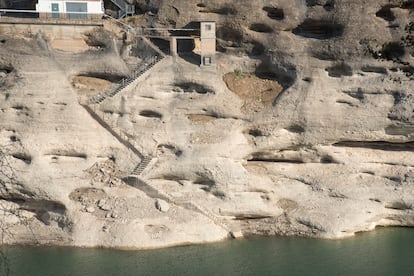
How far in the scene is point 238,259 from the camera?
13.5 m

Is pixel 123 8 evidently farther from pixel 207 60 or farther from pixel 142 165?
pixel 142 165

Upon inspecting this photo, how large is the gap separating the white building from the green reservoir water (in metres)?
6.92

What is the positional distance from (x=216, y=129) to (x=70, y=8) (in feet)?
19.0

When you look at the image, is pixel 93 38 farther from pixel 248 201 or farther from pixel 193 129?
pixel 248 201

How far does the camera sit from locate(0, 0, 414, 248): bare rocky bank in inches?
563

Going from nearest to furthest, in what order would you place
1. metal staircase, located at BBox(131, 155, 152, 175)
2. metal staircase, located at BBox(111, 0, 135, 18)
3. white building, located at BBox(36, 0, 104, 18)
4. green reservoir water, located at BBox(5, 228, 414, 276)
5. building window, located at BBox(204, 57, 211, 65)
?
1. green reservoir water, located at BBox(5, 228, 414, 276)
2. metal staircase, located at BBox(131, 155, 152, 175)
3. building window, located at BBox(204, 57, 211, 65)
4. white building, located at BBox(36, 0, 104, 18)
5. metal staircase, located at BBox(111, 0, 135, 18)

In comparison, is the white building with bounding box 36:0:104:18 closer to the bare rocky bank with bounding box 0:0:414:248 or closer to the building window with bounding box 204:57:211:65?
the bare rocky bank with bounding box 0:0:414:248

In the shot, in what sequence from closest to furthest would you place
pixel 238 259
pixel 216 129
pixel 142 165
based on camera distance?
pixel 238 259 → pixel 142 165 → pixel 216 129

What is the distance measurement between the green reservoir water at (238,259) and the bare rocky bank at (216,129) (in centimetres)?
42

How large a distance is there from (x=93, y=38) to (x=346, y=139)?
8.16 meters

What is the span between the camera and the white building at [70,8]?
15.0 m

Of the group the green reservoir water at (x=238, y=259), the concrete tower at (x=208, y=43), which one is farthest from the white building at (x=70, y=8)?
the green reservoir water at (x=238, y=259)

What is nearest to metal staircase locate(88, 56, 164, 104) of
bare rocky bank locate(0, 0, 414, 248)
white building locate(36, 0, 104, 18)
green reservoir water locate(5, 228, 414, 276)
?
bare rocky bank locate(0, 0, 414, 248)

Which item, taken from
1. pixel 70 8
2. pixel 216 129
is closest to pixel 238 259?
pixel 216 129
